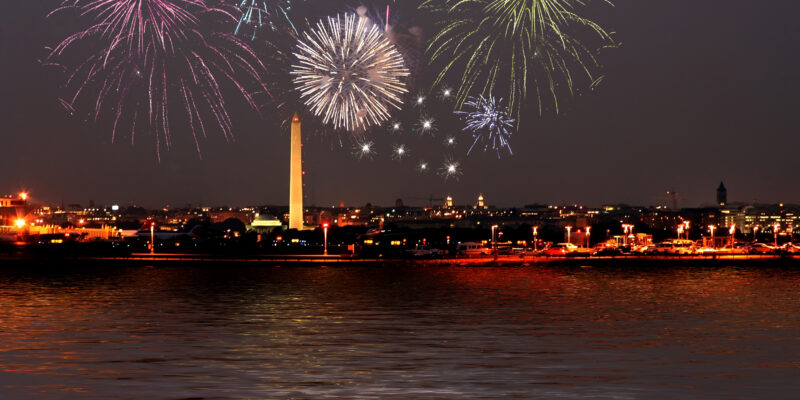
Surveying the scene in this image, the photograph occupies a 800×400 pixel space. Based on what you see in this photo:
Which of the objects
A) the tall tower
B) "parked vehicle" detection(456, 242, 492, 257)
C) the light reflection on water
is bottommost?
the light reflection on water

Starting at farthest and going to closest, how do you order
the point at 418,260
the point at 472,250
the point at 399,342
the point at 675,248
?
the point at 675,248, the point at 472,250, the point at 418,260, the point at 399,342

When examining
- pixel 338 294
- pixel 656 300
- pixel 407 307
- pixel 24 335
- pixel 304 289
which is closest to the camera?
pixel 24 335

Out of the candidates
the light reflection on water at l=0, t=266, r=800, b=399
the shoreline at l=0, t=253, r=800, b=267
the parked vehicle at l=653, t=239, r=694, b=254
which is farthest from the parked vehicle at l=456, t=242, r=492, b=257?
the light reflection on water at l=0, t=266, r=800, b=399

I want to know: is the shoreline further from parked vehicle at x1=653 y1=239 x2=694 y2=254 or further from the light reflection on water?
the light reflection on water

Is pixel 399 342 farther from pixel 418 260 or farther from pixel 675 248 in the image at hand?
pixel 675 248

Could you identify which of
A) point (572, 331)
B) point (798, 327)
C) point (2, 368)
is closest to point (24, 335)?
point (2, 368)

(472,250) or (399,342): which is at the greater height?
Result: (472,250)

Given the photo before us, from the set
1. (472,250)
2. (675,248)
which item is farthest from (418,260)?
(675,248)

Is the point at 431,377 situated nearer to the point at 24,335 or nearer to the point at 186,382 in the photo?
the point at 186,382
